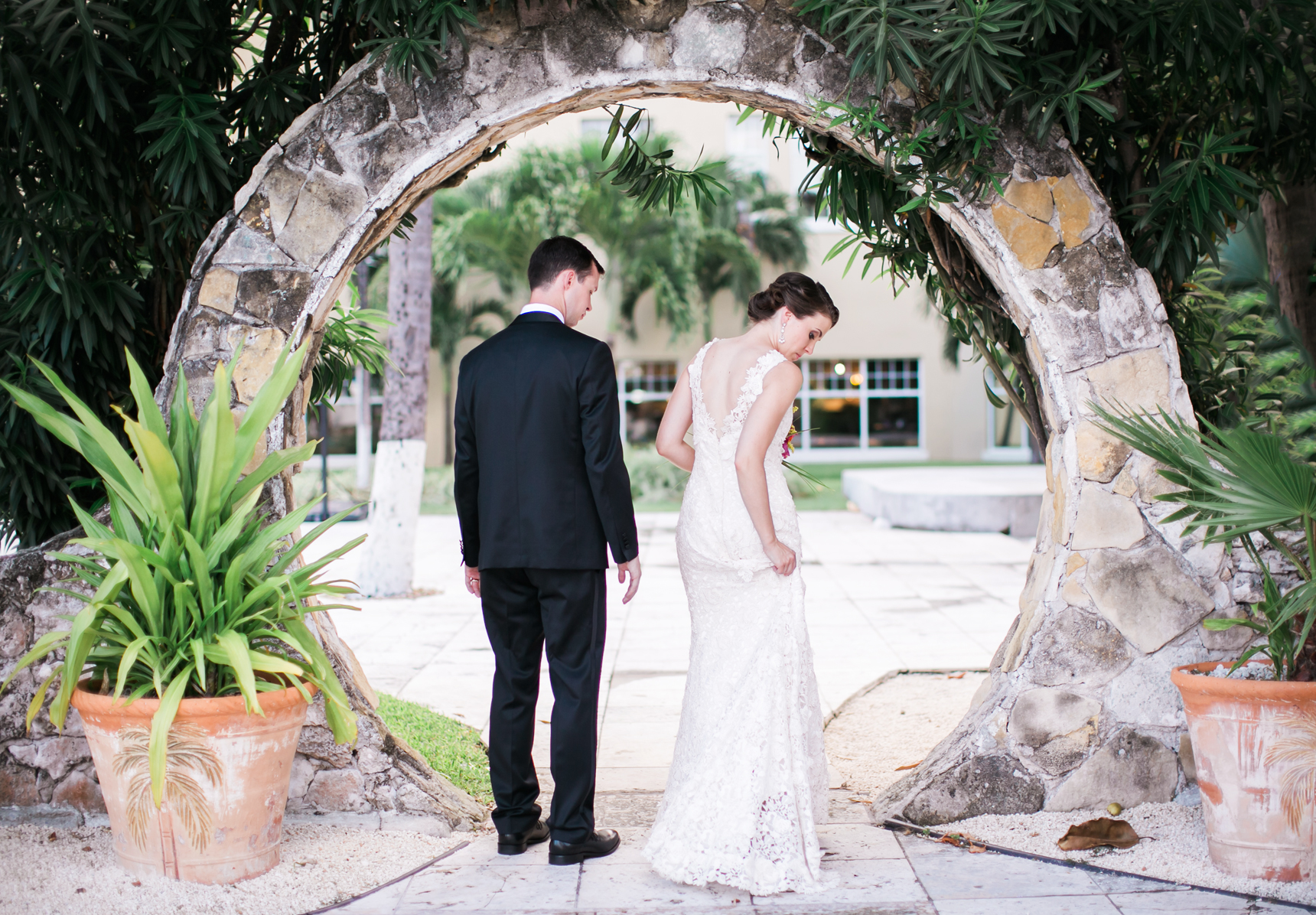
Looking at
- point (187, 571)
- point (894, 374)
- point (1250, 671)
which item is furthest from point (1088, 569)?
point (894, 374)

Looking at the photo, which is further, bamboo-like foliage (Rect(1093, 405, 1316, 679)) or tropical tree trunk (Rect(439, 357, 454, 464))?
tropical tree trunk (Rect(439, 357, 454, 464))

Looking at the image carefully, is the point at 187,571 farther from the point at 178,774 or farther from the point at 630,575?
the point at 630,575

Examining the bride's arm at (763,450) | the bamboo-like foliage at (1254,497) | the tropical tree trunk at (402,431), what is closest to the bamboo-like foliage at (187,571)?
the bride's arm at (763,450)

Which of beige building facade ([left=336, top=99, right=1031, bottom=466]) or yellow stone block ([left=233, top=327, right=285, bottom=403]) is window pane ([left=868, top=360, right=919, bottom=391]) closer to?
beige building facade ([left=336, top=99, right=1031, bottom=466])

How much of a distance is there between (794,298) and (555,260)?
0.74m

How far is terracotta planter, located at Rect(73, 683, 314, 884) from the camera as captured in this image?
291 cm

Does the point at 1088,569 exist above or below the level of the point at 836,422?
below

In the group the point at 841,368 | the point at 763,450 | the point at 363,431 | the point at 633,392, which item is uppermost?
the point at 841,368

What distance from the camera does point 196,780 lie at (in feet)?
9.61

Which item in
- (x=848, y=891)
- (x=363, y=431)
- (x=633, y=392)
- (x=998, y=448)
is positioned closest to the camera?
(x=848, y=891)

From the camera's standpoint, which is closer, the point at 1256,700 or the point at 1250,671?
the point at 1256,700

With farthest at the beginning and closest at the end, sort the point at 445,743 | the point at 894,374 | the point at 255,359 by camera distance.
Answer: the point at 894,374 < the point at 445,743 < the point at 255,359

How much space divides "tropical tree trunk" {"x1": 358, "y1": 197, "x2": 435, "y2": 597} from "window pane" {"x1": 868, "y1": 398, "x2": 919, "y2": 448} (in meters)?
16.4

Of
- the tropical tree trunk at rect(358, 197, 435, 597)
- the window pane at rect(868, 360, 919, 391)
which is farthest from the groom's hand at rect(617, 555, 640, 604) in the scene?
the window pane at rect(868, 360, 919, 391)
